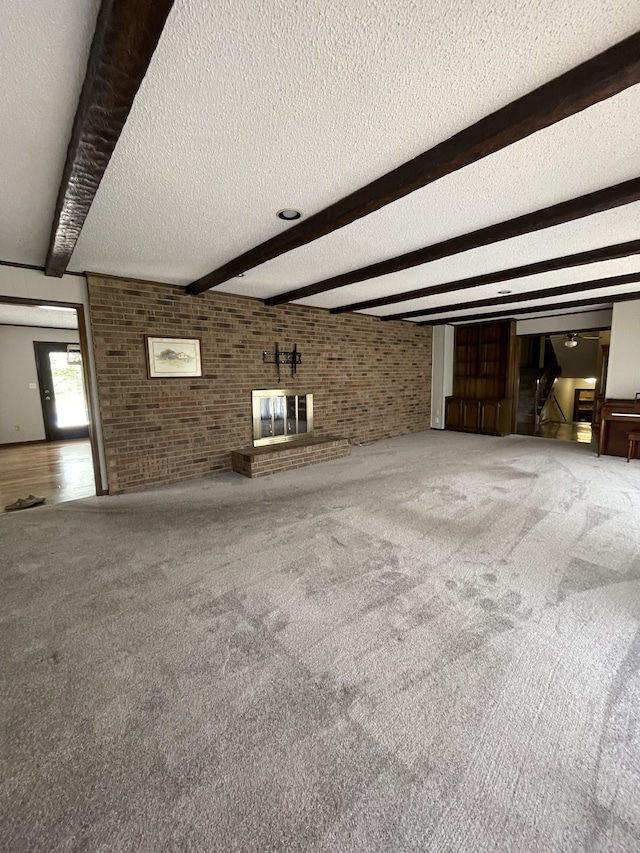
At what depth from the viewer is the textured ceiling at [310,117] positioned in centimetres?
110

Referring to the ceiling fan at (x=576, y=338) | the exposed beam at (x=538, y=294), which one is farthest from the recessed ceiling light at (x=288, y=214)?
the ceiling fan at (x=576, y=338)

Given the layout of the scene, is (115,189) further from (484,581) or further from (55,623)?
(484,581)

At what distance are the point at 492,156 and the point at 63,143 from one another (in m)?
2.05

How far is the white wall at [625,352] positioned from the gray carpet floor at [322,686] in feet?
11.1

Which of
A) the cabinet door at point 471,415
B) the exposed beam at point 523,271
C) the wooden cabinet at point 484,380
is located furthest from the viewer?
the cabinet door at point 471,415

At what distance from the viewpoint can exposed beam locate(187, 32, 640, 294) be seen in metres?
1.21

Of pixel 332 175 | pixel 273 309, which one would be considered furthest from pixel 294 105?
pixel 273 309

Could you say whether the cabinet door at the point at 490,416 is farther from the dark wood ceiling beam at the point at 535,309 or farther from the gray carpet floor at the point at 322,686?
the gray carpet floor at the point at 322,686

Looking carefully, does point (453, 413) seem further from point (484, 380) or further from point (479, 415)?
point (484, 380)

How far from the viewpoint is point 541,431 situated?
7.89 metres

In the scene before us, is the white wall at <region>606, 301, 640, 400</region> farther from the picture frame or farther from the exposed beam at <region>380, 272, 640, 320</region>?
the picture frame

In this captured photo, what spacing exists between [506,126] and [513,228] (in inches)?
49.3

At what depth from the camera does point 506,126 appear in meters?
1.46

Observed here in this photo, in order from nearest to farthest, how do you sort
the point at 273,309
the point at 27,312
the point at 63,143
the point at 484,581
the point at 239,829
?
the point at 239,829
the point at 63,143
the point at 484,581
the point at 273,309
the point at 27,312
